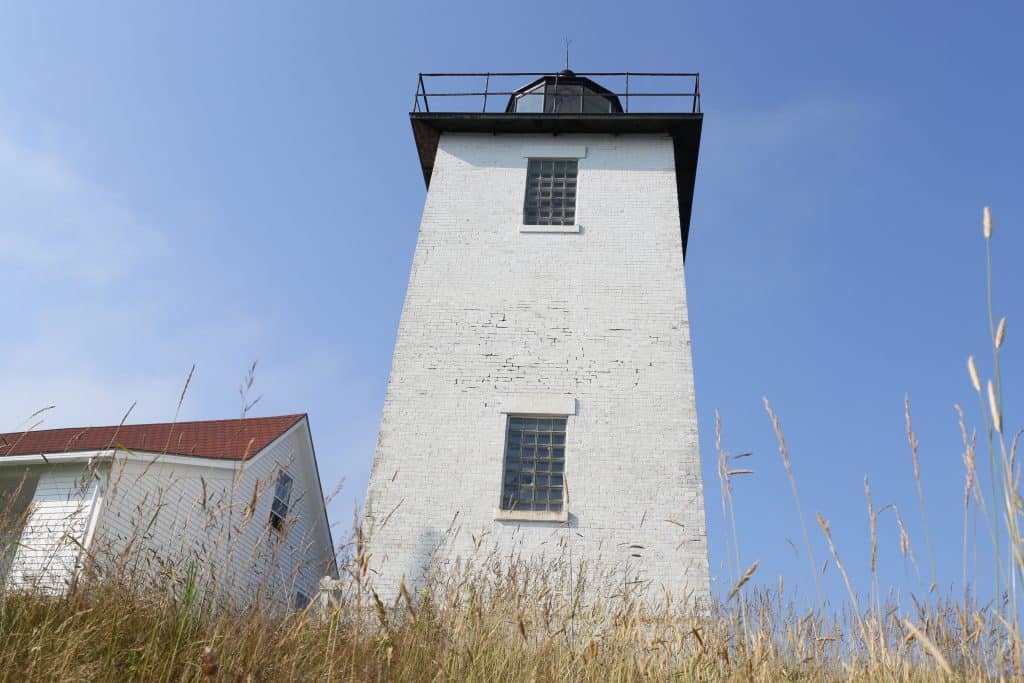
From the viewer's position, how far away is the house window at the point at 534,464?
10312 millimetres

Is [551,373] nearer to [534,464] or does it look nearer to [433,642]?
[534,464]

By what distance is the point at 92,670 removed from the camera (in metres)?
3.16

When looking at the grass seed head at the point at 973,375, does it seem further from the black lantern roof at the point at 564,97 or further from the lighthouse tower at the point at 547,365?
the black lantern roof at the point at 564,97

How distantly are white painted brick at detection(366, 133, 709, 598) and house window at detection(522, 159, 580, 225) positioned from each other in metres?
0.24

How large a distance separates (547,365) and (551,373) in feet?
0.46

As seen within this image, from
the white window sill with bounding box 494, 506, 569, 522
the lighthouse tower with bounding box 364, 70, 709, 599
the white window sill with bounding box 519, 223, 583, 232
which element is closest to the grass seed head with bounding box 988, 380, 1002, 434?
the lighthouse tower with bounding box 364, 70, 709, 599

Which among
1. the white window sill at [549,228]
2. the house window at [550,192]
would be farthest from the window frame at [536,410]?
the house window at [550,192]

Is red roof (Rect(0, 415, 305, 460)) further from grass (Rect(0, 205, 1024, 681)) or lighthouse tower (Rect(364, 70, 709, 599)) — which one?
grass (Rect(0, 205, 1024, 681))

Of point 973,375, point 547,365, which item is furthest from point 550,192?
point 973,375

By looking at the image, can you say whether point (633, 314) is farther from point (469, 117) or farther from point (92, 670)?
point (92, 670)

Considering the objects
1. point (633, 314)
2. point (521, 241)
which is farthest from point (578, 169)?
point (633, 314)

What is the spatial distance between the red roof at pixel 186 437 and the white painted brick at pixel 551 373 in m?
6.31

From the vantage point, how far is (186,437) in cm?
1750

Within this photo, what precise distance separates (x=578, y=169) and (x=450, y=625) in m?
10.9
